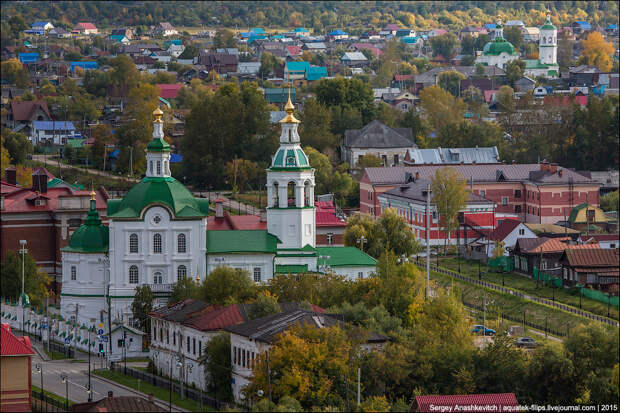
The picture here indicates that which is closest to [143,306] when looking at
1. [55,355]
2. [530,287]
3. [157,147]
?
[55,355]

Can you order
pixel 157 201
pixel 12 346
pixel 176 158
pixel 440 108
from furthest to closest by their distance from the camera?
pixel 440 108 < pixel 176 158 < pixel 157 201 < pixel 12 346

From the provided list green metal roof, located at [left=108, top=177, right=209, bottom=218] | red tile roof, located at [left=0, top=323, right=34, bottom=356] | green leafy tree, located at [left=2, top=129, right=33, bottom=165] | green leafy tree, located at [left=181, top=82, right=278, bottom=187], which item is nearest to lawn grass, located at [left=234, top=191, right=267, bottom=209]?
green leafy tree, located at [left=181, top=82, right=278, bottom=187]

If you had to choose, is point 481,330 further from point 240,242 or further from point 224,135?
point 224,135

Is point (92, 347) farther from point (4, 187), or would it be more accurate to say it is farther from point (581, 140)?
point (581, 140)

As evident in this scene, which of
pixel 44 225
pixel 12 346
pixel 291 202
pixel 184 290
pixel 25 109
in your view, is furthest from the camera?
pixel 25 109

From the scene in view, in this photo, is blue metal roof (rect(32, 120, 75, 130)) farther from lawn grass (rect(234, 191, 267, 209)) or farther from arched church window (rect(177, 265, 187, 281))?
arched church window (rect(177, 265, 187, 281))
